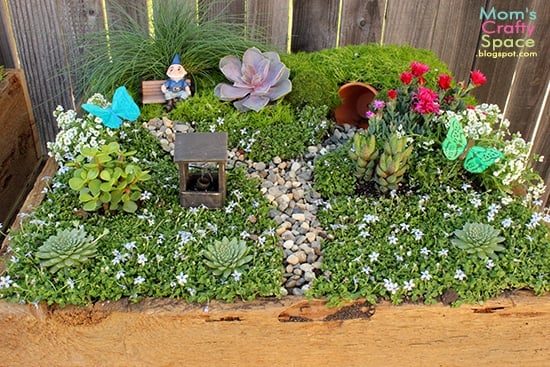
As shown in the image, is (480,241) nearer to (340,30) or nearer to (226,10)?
(340,30)

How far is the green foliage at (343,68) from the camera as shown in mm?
2301

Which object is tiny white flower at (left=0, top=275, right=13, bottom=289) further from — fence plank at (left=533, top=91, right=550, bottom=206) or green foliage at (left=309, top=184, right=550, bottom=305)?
fence plank at (left=533, top=91, right=550, bottom=206)

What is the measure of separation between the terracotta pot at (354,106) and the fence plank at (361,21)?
1.29 feet

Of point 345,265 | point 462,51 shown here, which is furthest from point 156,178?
point 462,51

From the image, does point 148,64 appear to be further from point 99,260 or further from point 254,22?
point 99,260

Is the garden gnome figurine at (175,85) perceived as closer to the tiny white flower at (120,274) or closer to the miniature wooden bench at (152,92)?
the miniature wooden bench at (152,92)

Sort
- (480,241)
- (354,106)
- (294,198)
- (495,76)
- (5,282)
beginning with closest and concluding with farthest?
(5,282) → (480,241) → (294,198) → (354,106) → (495,76)

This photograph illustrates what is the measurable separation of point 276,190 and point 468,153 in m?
0.64

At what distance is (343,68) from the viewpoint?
240 cm

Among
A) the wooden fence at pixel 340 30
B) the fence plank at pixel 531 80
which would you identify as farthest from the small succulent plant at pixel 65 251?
the fence plank at pixel 531 80

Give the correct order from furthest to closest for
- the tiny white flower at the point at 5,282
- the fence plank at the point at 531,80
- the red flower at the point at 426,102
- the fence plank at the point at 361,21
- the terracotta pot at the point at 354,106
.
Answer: the fence plank at the point at 531,80 < the fence plank at the point at 361,21 < the terracotta pot at the point at 354,106 < the red flower at the point at 426,102 < the tiny white flower at the point at 5,282

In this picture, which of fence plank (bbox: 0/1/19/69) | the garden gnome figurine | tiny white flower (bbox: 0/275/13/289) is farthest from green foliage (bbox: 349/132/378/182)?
fence plank (bbox: 0/1/19/69)

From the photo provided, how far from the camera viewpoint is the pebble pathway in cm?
175

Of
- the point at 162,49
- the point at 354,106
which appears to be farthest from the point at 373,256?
the point at 162,49
